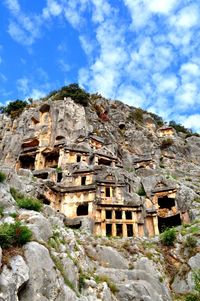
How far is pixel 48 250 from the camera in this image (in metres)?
18.2

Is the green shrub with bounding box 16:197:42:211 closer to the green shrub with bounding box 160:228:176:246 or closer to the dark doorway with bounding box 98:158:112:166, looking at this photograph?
the green shrub with bounding box 160:228:176:246

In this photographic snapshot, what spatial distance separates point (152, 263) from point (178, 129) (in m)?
58.6

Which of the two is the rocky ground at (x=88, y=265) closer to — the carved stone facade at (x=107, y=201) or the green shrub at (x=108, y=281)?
the green shrub at (x=108, y=281)

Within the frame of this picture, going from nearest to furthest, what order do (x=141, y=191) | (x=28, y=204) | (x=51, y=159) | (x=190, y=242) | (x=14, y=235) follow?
(x=14, y=235) < (x=28, y=204) < (x=190, y=242) < (x=141, y=191) < (x=51, y=159)

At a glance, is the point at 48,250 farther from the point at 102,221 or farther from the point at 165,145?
the point at 165,145

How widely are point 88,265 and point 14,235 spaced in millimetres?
7255

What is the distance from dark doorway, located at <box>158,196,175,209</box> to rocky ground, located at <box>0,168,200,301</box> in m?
8.75

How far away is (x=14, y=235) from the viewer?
17.3 m

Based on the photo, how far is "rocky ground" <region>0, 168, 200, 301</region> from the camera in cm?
1581

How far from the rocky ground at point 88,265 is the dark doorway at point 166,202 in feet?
28.7

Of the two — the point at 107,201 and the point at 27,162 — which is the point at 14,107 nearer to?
the point at 27,162

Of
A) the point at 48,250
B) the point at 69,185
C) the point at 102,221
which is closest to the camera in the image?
the point at 48,250

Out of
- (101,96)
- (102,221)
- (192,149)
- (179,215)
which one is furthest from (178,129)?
(102,221)

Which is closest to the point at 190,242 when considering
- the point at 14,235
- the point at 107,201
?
the point at 107,201
